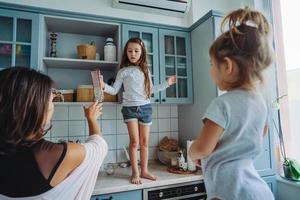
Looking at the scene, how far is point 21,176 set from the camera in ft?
2.17

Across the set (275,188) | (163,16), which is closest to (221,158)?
(275,188)

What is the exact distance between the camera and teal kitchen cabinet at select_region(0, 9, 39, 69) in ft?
4.64

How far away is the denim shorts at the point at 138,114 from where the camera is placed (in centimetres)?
149

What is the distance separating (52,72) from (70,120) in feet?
1.36

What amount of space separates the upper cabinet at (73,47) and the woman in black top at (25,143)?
88cm

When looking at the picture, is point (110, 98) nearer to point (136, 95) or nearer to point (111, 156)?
point (136, 95)

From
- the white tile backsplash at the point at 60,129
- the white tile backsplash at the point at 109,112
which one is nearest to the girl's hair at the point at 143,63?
the white tile backsplash at the point at 109,112

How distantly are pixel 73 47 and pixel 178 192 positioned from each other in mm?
1403

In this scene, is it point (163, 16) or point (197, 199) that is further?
point (163, 16)

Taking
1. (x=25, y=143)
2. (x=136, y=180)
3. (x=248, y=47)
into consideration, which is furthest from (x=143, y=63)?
(x=25, y=143)

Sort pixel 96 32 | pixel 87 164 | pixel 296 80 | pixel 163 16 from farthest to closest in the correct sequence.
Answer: pixel 163 16 → pixel 96 32 → pixel 296 80 → pixel 87 164

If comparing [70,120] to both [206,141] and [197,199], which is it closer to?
[197,199]

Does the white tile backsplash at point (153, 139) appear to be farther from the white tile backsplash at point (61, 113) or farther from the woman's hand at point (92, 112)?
the woman's hand at point (92, 112)

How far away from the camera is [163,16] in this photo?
81.4 inches
